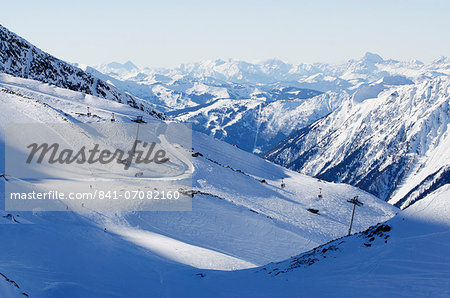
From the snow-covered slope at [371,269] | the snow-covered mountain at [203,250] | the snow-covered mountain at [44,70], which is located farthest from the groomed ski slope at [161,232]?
the snow-covered mountain at [44,70]

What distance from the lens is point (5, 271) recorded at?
53.3ft

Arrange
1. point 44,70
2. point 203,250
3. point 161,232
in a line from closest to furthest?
1. point 203,250
2. point 161,232
3. point 44,70

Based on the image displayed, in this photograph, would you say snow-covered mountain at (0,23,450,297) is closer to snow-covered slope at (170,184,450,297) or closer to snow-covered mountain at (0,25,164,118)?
snow-covered slope at (170,184,450,297)

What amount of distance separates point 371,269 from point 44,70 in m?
122

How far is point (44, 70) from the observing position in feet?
382

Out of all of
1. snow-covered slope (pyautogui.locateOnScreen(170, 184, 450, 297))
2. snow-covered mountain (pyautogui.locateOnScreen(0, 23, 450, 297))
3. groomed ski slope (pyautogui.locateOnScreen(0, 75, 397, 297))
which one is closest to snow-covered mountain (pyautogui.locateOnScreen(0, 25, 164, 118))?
groomed ski slope (pyautogui.locateOnScreen(0, 75, 397, 297))

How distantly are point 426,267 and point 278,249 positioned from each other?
18145 millimetres

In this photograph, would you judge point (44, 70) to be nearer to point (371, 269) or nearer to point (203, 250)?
point (203, 250)

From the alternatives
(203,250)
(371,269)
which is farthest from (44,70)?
(371,269)

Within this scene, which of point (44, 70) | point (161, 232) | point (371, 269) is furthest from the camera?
point (44, 70)

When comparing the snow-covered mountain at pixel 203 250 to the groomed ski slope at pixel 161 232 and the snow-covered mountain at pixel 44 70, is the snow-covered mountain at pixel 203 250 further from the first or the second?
the snow-covered mountain at pixel 44 70

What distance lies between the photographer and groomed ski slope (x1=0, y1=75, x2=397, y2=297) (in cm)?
1853

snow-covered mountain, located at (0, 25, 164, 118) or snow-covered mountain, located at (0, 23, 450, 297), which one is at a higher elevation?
snow-covered mountain, located at (0, 25, 164, 118)

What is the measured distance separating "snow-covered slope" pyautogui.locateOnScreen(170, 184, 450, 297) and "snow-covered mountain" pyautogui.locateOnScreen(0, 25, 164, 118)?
291 ft
